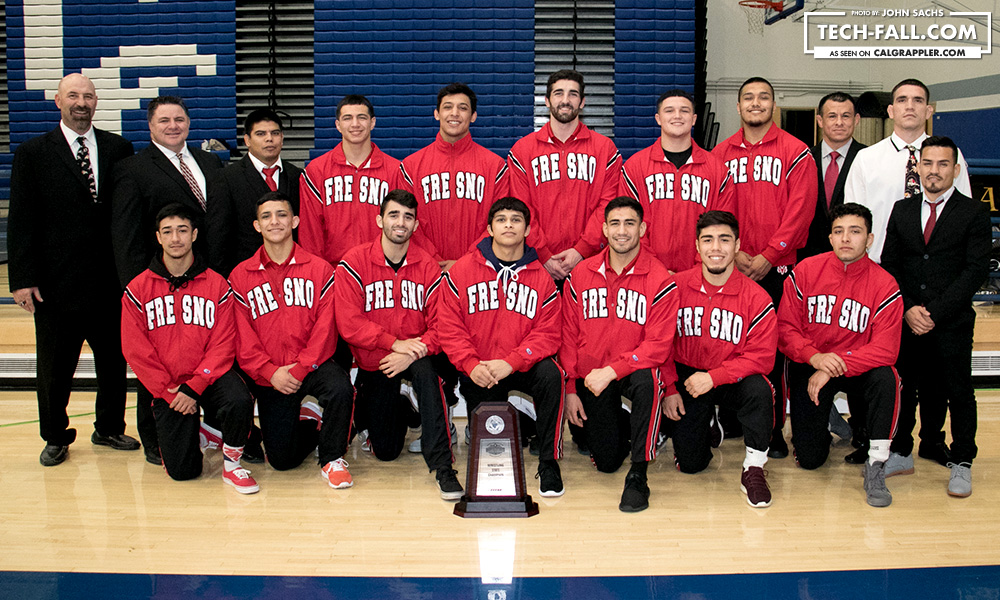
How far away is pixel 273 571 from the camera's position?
225 centimetres

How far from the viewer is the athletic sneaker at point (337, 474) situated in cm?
299

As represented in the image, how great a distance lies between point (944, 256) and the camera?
3.01 meters

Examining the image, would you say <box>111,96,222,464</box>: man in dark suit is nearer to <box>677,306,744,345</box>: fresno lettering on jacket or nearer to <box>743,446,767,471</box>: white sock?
<box>677,306,744,345</box>: fresno lettering on jacket

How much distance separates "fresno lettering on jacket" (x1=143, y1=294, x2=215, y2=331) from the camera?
308 centimetres

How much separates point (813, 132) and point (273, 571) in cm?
852

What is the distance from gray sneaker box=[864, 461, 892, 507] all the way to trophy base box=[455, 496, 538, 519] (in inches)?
50.7

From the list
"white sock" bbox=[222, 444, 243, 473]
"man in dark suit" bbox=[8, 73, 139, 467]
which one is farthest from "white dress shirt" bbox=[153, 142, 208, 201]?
"white sock" bbox=[222, 444, 243, 473]

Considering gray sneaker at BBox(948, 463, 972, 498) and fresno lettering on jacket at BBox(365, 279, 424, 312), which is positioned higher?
fresno lettering on jacket at BBox(365, 279, 424, 312)

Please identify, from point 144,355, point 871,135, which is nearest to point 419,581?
point 144,355

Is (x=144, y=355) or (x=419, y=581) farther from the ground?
(x=144, y=355)

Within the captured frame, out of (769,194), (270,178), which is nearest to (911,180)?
(769,194)

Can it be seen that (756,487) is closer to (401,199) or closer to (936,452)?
(936,452)

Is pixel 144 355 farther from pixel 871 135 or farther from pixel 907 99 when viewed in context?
pixel 871 135

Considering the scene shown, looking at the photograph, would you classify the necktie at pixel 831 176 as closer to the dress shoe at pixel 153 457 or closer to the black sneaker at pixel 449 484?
the black sneaker at pixel 449 484
